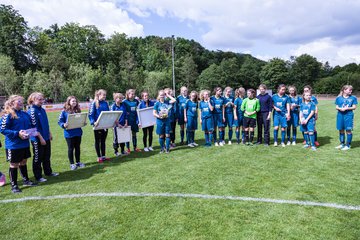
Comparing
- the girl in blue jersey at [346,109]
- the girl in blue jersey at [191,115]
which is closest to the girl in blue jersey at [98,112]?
the girl in blue jersey at [191,115]

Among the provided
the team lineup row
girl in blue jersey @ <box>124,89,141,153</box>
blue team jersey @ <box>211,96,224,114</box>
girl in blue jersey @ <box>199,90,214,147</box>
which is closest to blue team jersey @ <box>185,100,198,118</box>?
the team lineup row

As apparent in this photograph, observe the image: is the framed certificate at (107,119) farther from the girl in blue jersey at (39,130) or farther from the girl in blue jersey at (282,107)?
the girl in blue jersey at (282,107)

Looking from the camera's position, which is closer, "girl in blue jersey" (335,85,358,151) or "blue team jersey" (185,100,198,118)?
"girl in blue jersey" (335,85,358,151)

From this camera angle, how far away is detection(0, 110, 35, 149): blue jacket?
5.71m

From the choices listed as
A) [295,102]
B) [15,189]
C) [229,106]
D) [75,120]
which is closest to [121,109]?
[75,120]

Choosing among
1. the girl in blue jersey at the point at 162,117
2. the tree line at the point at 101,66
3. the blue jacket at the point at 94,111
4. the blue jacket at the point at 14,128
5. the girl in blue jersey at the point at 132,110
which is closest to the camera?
the blue jacket at the point at 14,128

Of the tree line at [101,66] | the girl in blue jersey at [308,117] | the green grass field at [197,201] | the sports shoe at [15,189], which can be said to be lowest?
the green grass field at [197,201]

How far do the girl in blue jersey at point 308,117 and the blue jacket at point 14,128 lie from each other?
7810 mm

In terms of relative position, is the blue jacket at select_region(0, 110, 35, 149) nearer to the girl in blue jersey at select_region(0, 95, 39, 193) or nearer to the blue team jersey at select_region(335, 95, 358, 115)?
the girl in blue jersey at select_region(0, 95, 39, 193)

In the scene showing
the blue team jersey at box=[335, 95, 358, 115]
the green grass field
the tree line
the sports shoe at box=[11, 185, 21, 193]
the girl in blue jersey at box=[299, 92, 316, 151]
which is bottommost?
the green grass field

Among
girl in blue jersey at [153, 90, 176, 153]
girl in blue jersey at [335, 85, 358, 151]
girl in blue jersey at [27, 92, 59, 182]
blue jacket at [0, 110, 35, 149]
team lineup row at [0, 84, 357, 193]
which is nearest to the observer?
blue jacket at [0, 110, 35, 149]

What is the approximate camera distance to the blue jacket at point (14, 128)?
571cm

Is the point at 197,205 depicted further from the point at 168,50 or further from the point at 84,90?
the point at 168,50

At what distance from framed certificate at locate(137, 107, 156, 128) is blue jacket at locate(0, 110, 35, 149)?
373 cm
